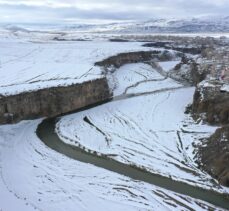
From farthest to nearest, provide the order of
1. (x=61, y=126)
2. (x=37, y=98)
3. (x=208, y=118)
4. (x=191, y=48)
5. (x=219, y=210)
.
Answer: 1. (x=191, y=48)
2. (x=37, y=98)
3. (x=61, y=126)
4. (x=208, y=118)
5. (x=219, y=210)

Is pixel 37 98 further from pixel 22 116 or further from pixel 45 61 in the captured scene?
pixel 45 61

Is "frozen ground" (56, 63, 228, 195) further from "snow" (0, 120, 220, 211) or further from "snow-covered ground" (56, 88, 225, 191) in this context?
"snow" (0, 120, 220, 211)

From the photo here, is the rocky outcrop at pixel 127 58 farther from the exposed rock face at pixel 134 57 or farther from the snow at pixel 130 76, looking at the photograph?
the snow at pixel 130 76

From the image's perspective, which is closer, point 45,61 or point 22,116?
point 22,116

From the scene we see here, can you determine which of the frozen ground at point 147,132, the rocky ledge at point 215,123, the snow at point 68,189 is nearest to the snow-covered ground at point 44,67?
the frozen ground at point 147,132


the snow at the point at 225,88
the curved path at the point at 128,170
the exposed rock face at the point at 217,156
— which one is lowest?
the curved path at the point at 128,170

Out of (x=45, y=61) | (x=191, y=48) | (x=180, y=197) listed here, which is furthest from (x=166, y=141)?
(x=191, y=48)
